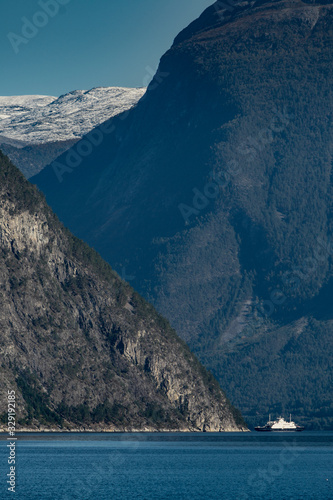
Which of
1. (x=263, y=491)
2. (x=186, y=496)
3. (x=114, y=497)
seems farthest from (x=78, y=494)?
(x=263, y=491)

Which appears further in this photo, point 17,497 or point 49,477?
point 49,477

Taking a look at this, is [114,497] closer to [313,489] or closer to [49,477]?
[49,477]

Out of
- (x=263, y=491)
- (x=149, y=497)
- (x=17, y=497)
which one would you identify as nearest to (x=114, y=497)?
(x=149, y=497)

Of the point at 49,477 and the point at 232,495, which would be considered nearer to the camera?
the point at 232,495

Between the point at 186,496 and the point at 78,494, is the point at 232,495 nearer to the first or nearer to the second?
the point at 186,496

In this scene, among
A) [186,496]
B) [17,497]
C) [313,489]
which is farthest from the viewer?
[313,489]

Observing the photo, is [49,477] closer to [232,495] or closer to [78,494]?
[78,494]

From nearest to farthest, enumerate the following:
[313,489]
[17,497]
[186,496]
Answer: [17,497]
[186,496]
[313,489]
